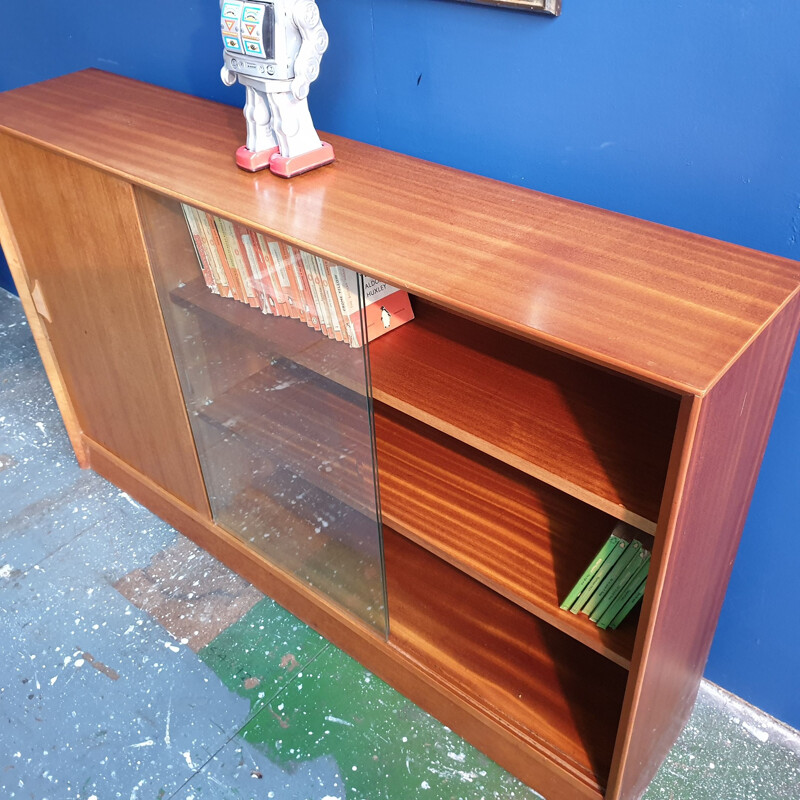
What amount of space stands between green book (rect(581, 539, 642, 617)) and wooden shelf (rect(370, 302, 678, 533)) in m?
0.15

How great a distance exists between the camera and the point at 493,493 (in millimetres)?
1644

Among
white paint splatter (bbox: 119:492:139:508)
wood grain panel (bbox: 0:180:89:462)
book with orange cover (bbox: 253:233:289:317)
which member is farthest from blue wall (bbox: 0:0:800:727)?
white paint splatter (bbox: 119:492:139:508)

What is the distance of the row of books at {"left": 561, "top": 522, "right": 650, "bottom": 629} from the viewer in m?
1.33

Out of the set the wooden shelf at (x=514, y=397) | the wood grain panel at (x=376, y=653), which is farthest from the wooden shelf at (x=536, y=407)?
the wood grain panel at (x=376, y=653)

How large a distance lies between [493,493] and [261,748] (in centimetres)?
75

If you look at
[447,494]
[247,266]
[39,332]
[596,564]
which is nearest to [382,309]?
[247,266]

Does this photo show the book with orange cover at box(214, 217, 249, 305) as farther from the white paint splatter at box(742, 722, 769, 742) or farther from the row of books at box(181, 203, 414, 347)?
the white paint splatter at box(742, 722, 769, 742)

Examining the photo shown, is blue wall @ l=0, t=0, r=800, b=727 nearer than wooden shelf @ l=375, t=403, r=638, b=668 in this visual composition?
Yes

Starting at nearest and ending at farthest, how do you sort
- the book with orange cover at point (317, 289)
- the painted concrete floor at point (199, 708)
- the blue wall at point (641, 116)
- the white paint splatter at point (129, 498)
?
the blue wall at point (641, 116) < the book with orange cover at point (317, 289) < the painted concrete floor at point (199, 708) < the white paint splatter at point (129, 498)

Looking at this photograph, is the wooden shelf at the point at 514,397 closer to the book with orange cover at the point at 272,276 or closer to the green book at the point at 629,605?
the book with orange cover at the point at 272,276

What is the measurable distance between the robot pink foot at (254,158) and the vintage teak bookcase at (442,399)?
0.11 feet

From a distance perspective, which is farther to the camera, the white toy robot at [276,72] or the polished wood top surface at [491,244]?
the white toy robot at [276,72]

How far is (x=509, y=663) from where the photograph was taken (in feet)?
5.59

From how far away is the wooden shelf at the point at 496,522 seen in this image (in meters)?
1.44
